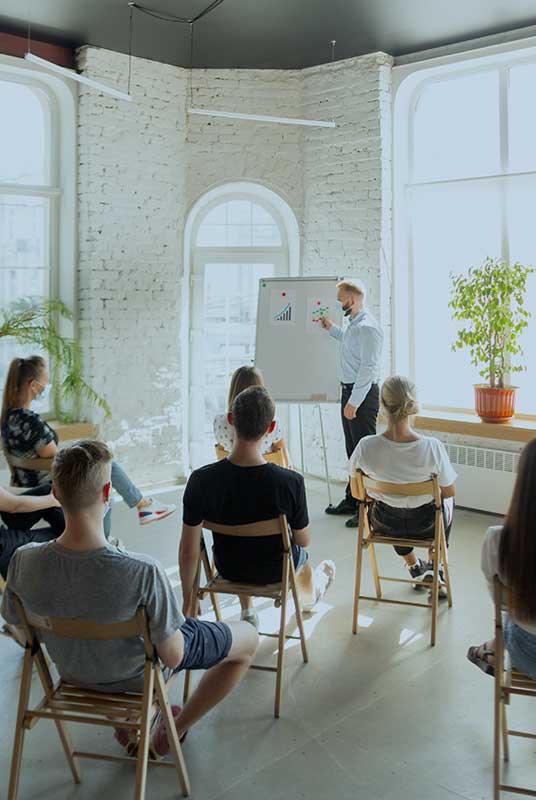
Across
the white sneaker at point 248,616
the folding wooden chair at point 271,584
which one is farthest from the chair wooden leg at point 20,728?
the white sneaker at point 248,616

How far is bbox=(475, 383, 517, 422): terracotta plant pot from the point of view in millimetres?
5852

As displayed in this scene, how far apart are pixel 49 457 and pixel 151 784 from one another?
1.79 m

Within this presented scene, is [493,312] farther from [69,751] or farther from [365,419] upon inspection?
[69,751]

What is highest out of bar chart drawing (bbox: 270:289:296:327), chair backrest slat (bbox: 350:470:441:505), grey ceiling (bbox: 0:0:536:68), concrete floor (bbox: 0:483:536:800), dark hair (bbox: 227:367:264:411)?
grey ceiling (bbox: 0:0:536:68)

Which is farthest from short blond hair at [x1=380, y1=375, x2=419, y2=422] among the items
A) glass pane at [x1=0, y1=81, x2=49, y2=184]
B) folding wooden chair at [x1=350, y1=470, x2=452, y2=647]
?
glass pane at [x1=0, y1=81, x2=49, y2=184]

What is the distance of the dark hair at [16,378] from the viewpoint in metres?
3.91

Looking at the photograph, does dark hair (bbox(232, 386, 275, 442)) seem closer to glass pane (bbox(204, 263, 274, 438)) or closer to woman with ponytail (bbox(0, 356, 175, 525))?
woman with ponytail (bbox(0, 356, 175, 525))

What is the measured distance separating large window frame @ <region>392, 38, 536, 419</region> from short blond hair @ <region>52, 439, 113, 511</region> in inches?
181

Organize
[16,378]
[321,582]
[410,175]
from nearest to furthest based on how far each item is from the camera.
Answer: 1. [16,378]
2. [321,582]
3. [410,175]

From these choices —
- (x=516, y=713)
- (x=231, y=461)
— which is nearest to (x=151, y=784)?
(x=231, y=461)

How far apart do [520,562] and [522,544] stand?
0.06 m

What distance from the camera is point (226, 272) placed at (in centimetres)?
722

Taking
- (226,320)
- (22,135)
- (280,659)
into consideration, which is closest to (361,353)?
(226,320)

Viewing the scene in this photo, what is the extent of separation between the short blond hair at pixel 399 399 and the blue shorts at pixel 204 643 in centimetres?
157
